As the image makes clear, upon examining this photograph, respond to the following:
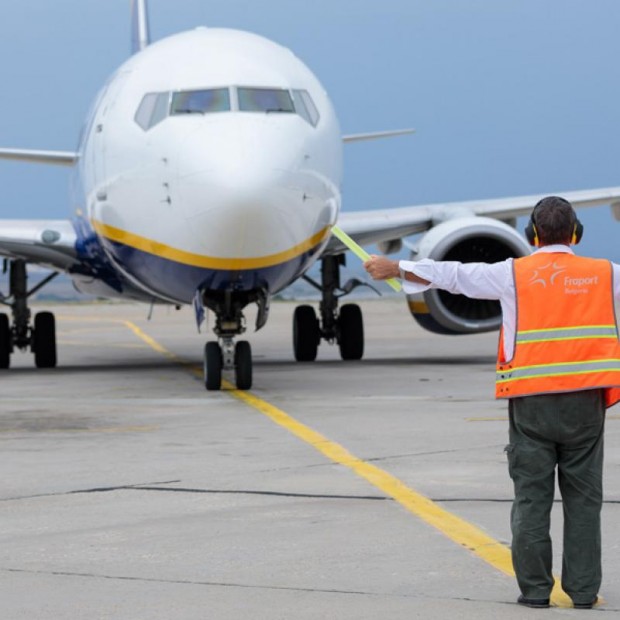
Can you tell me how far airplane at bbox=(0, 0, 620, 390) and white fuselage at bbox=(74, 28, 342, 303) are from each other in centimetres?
2

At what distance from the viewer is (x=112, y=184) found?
1473cm

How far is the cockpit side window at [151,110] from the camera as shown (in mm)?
14117

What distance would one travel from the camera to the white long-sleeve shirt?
17.5 ft

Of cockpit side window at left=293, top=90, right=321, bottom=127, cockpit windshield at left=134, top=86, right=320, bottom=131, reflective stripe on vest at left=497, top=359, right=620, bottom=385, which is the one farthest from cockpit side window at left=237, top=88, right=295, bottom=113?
reflective stripe on vest at left=497, top=359, right=620, bottom=385

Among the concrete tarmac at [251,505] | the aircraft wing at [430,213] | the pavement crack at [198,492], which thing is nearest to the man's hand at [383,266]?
the concrete tarmac at [251,505]

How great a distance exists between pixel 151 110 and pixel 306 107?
4.89 feet

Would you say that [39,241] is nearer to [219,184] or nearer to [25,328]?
[25,328]

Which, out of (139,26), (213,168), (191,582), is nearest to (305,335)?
(213,168)

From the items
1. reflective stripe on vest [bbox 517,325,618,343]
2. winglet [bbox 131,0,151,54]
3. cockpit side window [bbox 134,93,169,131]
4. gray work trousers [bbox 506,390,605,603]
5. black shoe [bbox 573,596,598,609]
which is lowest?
black shoe [bbox 573,596,598,609]

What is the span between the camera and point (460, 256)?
18.0 m

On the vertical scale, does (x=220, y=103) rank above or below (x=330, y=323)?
above

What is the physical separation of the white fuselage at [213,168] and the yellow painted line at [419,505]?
2281 millimetres

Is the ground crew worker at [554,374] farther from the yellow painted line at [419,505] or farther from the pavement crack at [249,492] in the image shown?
the pavement crack at [249,492]

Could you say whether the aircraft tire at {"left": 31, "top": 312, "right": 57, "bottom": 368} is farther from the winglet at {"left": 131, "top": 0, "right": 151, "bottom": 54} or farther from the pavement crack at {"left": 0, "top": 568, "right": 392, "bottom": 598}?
the pavement crack at {"left": 0, "top": 568, "right": 392, "bottom": 598}
